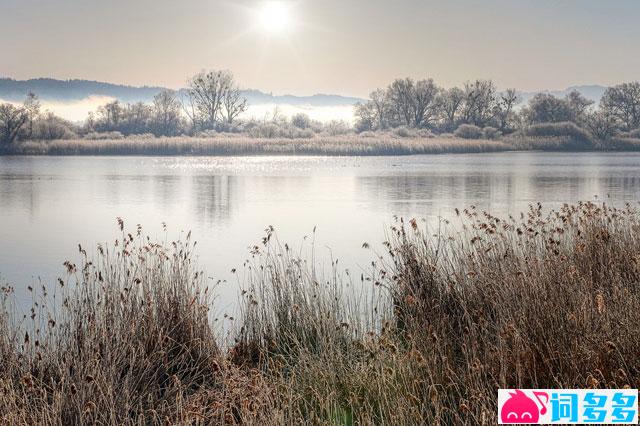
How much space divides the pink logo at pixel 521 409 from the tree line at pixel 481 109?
204 feet

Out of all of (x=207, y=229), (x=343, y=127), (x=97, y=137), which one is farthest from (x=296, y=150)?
(x=207, y=229)

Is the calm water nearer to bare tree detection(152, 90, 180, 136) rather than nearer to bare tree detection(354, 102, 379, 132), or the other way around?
bare tree detection(152, 90, 180, 136)

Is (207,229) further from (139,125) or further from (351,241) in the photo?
(139,125)

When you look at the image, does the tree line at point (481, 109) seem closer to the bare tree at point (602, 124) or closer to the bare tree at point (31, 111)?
the bare tree at point (602, 124)

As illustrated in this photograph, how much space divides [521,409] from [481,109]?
6833 centimetres

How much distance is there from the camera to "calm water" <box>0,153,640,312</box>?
1312cm

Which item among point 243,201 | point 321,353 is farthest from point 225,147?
point 321,353

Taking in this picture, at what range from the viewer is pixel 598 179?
2772cm

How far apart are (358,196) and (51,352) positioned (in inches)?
646

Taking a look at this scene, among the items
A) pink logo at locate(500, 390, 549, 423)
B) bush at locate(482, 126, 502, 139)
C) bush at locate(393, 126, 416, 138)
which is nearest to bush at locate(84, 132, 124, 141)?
bush at locate(393, 126, 416, 138)

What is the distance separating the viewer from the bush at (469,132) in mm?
64188

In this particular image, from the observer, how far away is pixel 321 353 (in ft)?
19.1

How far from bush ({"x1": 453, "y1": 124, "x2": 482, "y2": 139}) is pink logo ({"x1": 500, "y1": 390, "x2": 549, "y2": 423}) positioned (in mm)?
61127

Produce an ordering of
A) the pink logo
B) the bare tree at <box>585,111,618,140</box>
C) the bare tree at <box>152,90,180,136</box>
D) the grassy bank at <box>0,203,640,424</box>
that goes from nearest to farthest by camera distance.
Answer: the pink logo
the grassy bank at <box>0,203,640,424</box>
the bare tree at <box>585,111,618,140</box>
the bare tree at <box>152,90,180,136</box>
